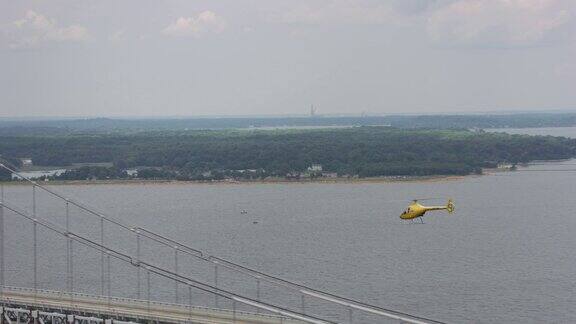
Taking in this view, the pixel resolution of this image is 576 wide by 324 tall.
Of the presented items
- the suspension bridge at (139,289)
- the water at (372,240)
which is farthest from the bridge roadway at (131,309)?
the water at (372,240)

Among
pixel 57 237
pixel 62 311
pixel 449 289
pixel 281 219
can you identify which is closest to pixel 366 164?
pixel 281 219

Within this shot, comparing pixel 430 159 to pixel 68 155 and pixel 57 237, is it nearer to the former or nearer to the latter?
pixel 68 155

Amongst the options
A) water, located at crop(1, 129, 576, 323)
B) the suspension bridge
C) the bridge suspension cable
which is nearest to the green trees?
water, located at crop(1, 129, 576, 323)

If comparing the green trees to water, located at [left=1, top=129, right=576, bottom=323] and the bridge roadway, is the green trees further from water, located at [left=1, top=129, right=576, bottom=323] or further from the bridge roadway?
the bridge roadway

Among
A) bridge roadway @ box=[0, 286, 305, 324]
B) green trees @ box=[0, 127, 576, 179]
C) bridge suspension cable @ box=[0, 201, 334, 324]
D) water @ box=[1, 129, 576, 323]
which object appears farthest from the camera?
green trees @ box=[0, 127, 576, 179]

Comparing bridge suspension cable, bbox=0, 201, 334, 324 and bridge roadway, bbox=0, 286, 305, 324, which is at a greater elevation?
bridge suspension cable, bbox=0, 201, 334, 324

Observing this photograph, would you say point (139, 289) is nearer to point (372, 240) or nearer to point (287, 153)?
point (372, 240)

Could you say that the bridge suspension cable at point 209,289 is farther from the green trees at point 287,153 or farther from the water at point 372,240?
the green trees at point 287,153
